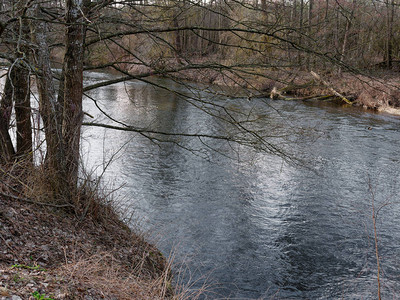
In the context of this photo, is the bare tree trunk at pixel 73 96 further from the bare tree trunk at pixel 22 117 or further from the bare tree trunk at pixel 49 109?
the bare tree trunk at pixel 22 117

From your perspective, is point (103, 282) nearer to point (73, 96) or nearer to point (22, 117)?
point (73, 96)

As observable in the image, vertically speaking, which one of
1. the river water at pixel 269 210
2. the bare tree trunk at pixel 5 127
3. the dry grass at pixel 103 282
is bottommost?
the river water at pixel 269 210

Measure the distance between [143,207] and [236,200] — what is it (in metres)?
2.31

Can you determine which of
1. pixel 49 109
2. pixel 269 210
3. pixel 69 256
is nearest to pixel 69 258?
pixel 69 256

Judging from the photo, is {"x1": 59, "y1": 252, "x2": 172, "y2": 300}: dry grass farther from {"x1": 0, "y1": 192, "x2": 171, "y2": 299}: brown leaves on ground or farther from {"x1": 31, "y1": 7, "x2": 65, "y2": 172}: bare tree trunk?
{"x1": 31, "y1": 7, "x2": 65, "y2": 172}: bare tree trunk

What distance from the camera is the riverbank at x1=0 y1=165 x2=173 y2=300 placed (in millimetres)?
3537

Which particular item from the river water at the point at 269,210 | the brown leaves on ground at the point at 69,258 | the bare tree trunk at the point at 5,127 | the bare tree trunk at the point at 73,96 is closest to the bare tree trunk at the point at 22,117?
the bare tree trunk at the point at 5,127

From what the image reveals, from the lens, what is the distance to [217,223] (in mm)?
8328

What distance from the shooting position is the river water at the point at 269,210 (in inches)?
257

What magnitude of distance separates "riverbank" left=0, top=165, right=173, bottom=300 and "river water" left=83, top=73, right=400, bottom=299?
704mm

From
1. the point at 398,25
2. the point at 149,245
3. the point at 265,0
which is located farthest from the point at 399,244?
the point at 398,25

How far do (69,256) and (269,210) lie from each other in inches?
221

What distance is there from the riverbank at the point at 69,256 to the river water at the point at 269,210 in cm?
70

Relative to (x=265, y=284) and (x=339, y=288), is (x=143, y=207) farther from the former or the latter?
(x=339, y=288)
